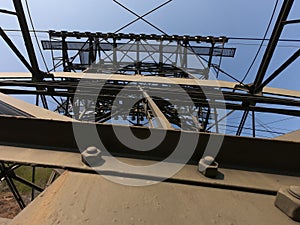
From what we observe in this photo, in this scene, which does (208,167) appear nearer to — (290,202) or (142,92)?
(290,202)

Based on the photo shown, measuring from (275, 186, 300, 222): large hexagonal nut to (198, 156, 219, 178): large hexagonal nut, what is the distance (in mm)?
387

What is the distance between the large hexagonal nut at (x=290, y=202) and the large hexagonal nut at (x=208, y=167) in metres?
0.39

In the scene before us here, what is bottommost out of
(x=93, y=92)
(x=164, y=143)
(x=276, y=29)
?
Result: (x=93, y=92)

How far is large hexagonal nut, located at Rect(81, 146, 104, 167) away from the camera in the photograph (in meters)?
1.44

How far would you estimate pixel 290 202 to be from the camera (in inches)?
44.0

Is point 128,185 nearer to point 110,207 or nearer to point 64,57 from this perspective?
point 110,207

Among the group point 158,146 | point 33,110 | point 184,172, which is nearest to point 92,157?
point 158,146

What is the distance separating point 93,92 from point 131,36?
7.44 metres

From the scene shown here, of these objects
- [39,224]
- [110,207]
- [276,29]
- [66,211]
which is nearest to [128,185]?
[110,207]

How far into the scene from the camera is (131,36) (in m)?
11.9

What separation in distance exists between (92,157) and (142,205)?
1.70ft

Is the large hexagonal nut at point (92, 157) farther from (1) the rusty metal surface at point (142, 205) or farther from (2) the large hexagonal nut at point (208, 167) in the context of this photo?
(2) the large hexagonal nut at point (208, 167)

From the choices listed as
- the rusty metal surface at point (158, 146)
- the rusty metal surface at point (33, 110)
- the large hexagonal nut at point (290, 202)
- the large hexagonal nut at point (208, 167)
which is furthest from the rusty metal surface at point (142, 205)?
the rusty metal surface at point (33, 110)

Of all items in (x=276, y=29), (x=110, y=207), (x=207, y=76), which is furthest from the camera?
(x=207, y=76)
